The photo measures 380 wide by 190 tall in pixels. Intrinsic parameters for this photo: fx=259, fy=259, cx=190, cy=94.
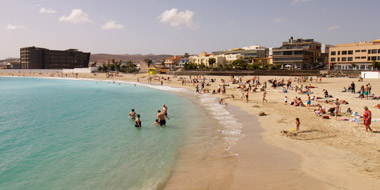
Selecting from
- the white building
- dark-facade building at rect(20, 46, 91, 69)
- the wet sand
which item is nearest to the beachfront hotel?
the white building

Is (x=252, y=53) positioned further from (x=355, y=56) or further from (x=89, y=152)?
(x=89, y=152)

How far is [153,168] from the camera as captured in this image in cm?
993

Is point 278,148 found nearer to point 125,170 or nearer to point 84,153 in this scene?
point 125,170

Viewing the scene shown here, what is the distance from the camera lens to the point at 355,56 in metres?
58.4

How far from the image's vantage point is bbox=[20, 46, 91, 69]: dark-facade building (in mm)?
127625

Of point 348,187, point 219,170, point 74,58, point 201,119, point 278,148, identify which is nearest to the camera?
point 348,187

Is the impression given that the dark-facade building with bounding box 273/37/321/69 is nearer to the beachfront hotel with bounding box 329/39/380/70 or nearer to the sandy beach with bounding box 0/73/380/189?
the beachfront hotel with bounding box 329/39/380/70

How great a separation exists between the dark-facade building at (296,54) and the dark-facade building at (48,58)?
10880 centimetres

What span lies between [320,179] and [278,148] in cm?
321

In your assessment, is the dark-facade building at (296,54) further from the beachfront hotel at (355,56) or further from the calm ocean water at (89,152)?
the calm ocean water at (89,152)

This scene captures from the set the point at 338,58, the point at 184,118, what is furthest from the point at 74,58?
the point at 184,118

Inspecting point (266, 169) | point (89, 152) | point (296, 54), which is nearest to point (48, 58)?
point (296, 54)

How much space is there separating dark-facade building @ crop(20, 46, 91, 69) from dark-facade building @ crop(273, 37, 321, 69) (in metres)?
109

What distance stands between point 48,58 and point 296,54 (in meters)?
118
